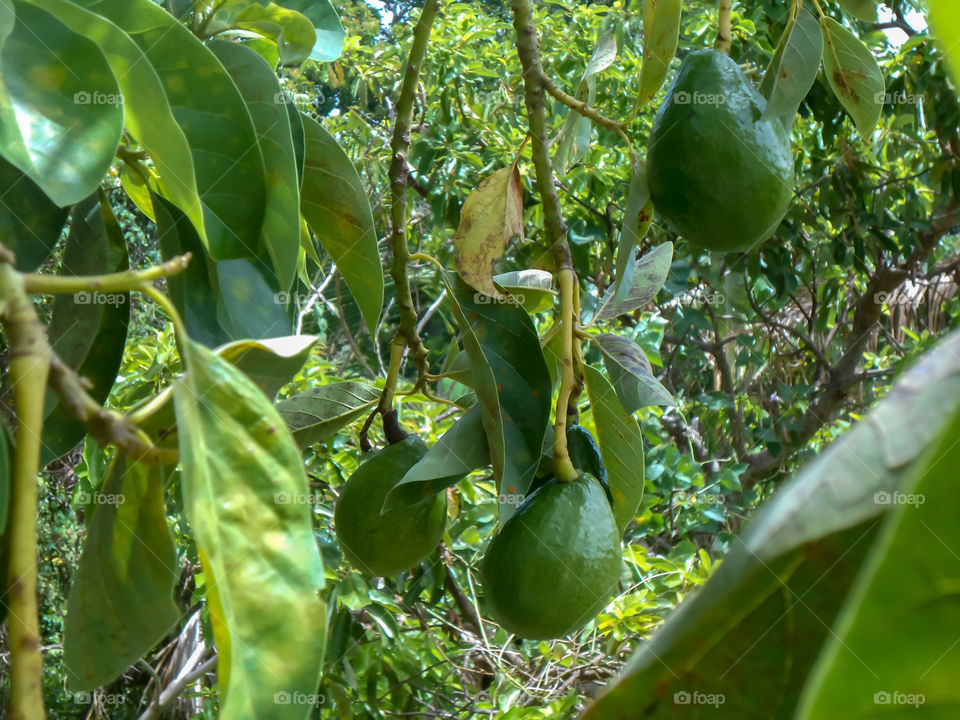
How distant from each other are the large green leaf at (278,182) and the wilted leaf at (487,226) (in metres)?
0.18

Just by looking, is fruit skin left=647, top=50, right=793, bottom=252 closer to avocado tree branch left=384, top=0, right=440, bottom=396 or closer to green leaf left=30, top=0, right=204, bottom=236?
avocado tree branch left=384, top=0, right=440, bottom=396

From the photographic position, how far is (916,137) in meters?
2.39

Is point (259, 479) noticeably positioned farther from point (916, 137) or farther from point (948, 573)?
point (916, 137)

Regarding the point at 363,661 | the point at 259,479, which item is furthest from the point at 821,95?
the point at 259,479

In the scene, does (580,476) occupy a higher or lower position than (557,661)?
higher

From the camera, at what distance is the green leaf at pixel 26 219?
18.4 inches

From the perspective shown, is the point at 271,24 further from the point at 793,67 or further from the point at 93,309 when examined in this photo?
the point at 793,67

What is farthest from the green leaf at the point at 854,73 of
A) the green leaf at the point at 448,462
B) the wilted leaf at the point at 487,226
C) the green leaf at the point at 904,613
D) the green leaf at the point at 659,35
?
the green leaf at the point at 904,613

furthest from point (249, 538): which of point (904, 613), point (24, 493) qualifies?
point (904, 613)

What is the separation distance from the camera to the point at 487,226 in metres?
0.67

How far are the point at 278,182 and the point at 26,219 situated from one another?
134mm

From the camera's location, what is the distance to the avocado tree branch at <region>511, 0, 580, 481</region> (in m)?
0.57

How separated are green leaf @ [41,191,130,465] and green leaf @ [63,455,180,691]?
132mm

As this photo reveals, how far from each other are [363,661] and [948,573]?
1495 millimetres
